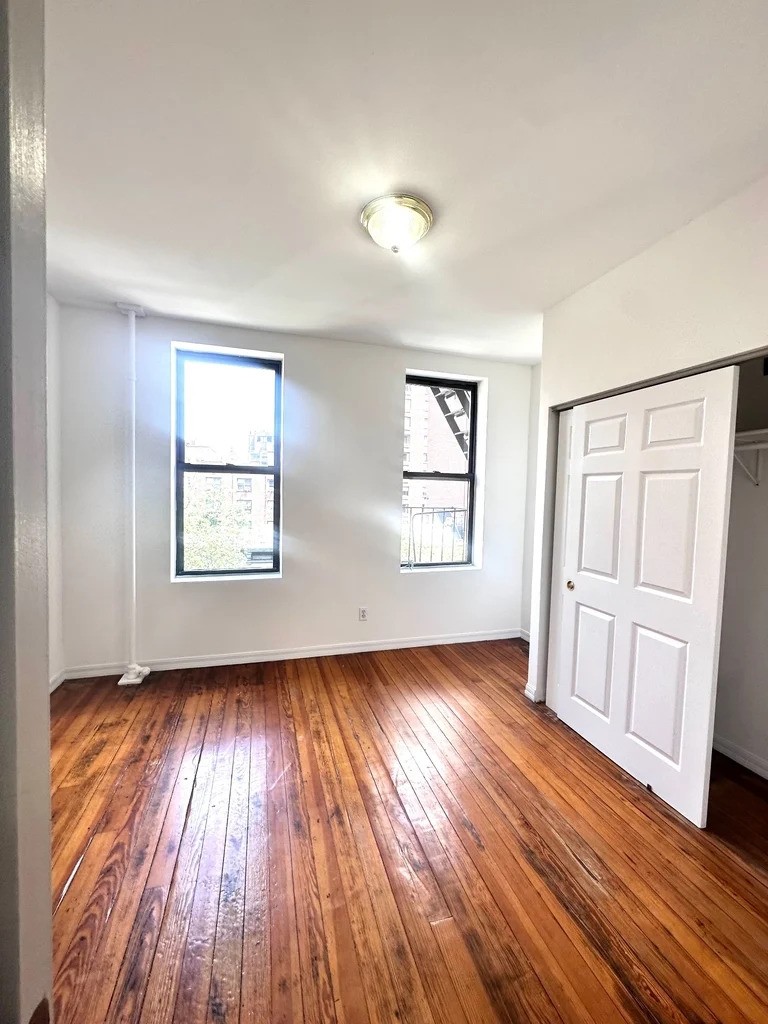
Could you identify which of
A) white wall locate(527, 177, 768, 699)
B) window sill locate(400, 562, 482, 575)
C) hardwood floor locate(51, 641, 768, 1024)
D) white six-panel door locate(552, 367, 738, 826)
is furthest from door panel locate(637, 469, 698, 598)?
window sill locate(400, 562, 482, 575)

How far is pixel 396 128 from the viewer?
51.1 inches

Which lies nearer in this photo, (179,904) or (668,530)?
(179,904)

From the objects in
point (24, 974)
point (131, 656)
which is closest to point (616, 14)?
point (24, 974)

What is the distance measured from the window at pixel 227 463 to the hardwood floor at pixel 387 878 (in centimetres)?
122

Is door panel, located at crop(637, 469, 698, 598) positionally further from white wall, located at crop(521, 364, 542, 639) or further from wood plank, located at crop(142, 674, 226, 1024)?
wood plank, located at crop(142, 674, 226, 1024)

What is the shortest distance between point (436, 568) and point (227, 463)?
196 cm

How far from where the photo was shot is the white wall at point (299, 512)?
2.80 metres

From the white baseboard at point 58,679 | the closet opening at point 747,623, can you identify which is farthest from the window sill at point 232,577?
the closet opening at point 747,623

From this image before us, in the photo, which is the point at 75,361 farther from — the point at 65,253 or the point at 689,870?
the point at 689,870

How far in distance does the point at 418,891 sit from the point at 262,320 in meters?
3.20

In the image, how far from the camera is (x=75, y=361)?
2.75m

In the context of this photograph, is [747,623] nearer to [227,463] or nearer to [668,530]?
[668,530]

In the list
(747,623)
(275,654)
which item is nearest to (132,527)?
(275,654)

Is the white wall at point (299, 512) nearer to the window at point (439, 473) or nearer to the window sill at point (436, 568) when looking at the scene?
the window sill at point (436, 568)
